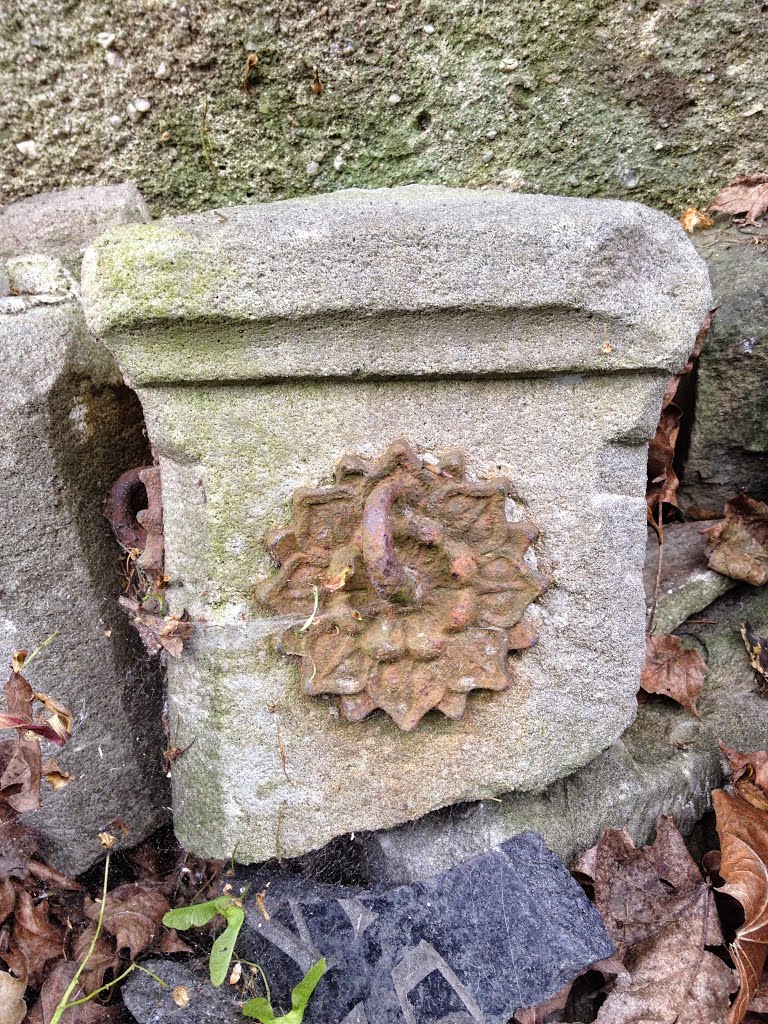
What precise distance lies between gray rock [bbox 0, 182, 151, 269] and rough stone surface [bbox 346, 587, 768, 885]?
1.31 meters

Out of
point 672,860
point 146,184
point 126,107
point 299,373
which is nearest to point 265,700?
point 299,373

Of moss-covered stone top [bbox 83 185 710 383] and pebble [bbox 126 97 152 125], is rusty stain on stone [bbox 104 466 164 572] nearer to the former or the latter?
moss-covered stone top [bbox 83 185 710 383]

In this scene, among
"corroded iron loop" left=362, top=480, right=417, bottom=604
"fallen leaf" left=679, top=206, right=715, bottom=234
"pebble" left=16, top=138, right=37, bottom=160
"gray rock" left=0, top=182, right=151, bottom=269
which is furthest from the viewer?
"fallen leaf" left=679, top=206, right=715, bottom=234

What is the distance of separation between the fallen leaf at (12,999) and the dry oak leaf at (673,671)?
138 centimetres

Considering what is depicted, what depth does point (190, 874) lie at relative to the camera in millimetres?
1532

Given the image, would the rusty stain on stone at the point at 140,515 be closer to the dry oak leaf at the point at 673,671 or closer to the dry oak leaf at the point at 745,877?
the dry oak leaf at the point at 673,671

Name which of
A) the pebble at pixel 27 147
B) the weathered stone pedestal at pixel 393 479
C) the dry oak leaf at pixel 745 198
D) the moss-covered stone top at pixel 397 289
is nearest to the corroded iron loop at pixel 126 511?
the weathered stone pedestal at pixel 393 479

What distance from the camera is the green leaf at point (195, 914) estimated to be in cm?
132

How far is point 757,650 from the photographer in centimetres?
169

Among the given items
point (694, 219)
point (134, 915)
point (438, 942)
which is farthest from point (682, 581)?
point (134, 915)

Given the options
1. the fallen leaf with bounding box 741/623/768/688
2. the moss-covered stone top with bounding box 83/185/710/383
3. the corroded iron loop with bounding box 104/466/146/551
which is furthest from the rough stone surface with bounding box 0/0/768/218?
the fallen leaf with bounding box 741/623/768/688

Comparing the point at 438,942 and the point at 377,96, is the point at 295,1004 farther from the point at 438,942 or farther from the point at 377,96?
the point at 377,96

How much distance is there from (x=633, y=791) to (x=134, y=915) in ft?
3.37

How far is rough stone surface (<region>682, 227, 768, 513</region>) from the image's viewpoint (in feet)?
5.40
